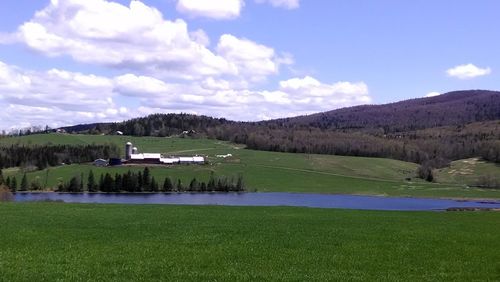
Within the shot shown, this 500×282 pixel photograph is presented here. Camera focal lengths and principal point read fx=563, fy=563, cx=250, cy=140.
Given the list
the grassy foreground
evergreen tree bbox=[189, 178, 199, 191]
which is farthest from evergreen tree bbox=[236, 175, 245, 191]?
the grassy foreground

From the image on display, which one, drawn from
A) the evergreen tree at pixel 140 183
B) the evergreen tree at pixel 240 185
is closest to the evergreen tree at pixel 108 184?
the evergreen tree at pixel 140 183

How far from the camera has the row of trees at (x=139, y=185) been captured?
531 feet

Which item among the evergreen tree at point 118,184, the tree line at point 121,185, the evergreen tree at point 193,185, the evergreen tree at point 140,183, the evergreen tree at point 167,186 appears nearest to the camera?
the tree line at point 121,185

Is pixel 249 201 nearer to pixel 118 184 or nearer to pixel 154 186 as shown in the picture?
pixel 154 186

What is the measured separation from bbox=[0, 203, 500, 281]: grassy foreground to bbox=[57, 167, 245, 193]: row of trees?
423 feet

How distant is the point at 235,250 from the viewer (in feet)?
73.7

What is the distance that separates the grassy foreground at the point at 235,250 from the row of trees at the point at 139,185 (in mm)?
128976

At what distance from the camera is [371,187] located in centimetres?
19738

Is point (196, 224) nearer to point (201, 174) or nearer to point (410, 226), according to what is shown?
point (410, 226)

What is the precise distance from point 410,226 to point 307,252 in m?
A: 15.2

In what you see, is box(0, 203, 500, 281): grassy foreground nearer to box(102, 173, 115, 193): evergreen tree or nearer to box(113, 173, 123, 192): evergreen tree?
box(102, 173, 115, 193): evergreen tree

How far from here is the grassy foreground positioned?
17625 mm

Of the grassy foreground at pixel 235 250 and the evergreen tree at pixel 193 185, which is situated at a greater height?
the grassy foreground at pixel 235 250

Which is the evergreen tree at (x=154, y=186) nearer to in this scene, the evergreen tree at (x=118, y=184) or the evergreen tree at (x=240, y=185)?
the evergreen tree at (x=118, y=184)
